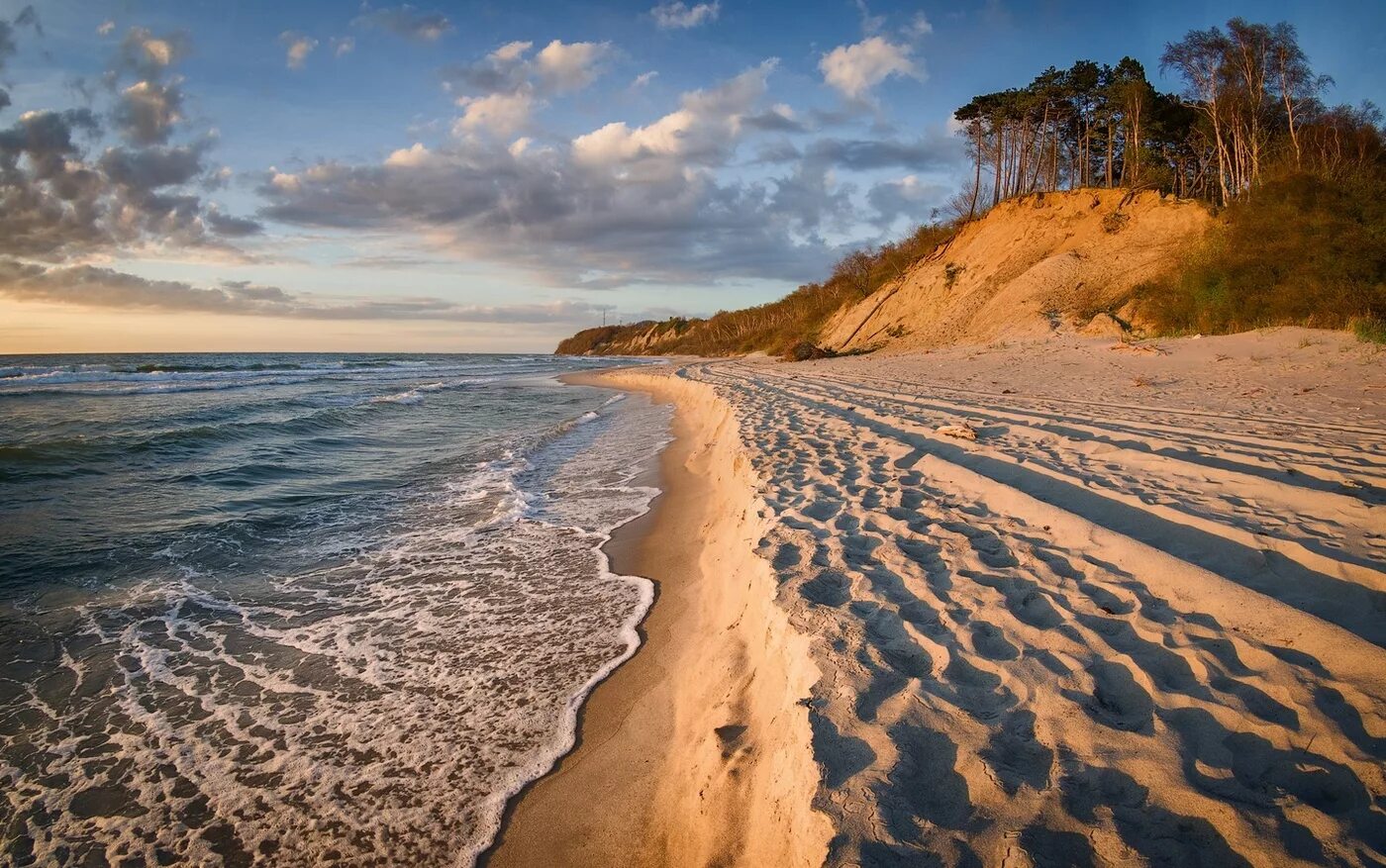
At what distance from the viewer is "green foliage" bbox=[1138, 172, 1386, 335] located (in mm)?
12234

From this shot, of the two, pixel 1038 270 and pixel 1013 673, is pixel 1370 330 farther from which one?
pixel 1013 673

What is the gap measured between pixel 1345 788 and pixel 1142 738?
49cm

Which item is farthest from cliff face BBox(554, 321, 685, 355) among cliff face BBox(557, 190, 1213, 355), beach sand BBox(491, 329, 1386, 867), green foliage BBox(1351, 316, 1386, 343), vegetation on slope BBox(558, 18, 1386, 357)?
beach sand BBox(491, 329, 1386, 867)

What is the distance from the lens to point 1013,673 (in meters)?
2.51

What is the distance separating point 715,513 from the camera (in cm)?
616

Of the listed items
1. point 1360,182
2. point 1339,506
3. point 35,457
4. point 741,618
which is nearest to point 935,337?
point 1360,182

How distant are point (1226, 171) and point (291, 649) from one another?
110ft

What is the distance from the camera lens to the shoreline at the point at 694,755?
2139 mm

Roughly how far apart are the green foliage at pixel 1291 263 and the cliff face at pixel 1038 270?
2430mm

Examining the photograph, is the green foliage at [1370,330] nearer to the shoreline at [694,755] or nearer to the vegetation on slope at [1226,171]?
the vegetation on slope at [1226,171]

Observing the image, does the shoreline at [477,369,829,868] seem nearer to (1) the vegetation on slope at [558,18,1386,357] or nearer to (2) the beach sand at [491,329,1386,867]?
(2) the beach sand at [491,329,1386,867]

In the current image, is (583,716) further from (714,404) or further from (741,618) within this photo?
(714,404)

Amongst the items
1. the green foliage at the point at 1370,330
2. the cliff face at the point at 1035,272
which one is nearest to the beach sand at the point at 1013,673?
the green foliage at the point at 1370,330

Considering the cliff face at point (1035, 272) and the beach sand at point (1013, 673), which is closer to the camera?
the beach sand at point (1013, 673)
